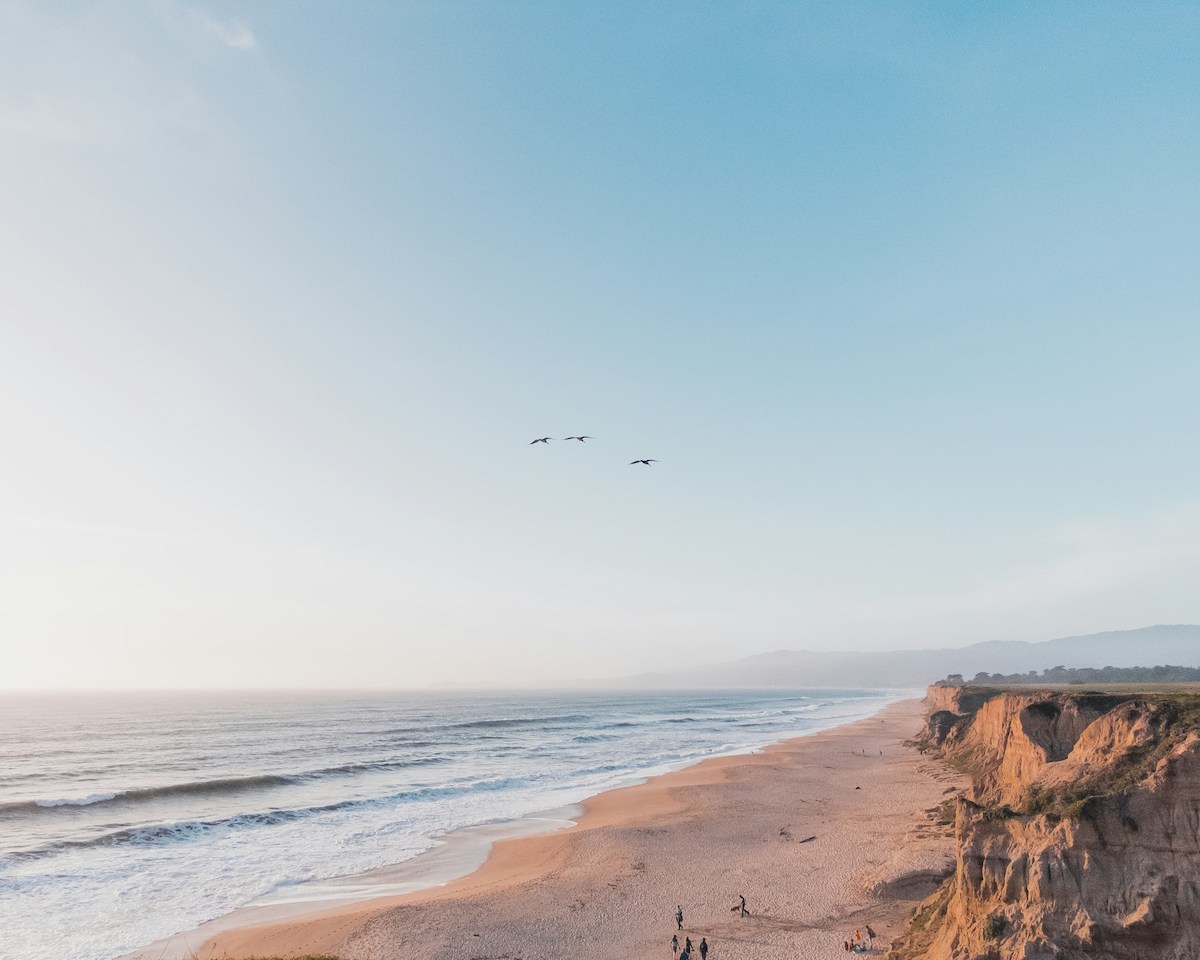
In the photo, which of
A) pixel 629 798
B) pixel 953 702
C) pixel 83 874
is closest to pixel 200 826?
pixel 83 874

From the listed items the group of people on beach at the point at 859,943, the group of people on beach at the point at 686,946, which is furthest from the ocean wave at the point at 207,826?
the group of people on beach at the point at 859,943

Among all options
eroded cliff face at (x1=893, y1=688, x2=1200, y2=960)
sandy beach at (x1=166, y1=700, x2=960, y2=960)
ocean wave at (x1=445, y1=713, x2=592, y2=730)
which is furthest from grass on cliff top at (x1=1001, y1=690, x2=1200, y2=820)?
ocean wave at (x1=445, y1=713, x2=592, y2=730)

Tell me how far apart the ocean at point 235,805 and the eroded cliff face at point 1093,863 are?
23.5 meters

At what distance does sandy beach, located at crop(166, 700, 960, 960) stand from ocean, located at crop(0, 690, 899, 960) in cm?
538

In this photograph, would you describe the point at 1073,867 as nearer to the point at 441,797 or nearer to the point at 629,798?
the point at 629,798

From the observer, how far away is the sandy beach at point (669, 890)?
20312mm

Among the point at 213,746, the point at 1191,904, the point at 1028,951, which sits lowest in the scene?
the point at 213,746

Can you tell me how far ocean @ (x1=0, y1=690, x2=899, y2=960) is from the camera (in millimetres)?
25250

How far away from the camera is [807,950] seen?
19266 mm

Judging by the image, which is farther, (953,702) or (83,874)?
(953,702)

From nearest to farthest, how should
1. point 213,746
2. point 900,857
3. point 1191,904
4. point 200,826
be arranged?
point 1191,904, point 900,857, point 200,826, point 213,746

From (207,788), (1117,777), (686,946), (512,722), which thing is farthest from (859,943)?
(512,722)

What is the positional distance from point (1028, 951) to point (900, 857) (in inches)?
523

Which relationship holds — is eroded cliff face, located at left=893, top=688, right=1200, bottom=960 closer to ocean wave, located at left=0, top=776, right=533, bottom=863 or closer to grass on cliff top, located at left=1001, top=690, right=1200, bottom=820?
grass on cliff top, located at left=1001, top=690, right=1200, bottom=820
